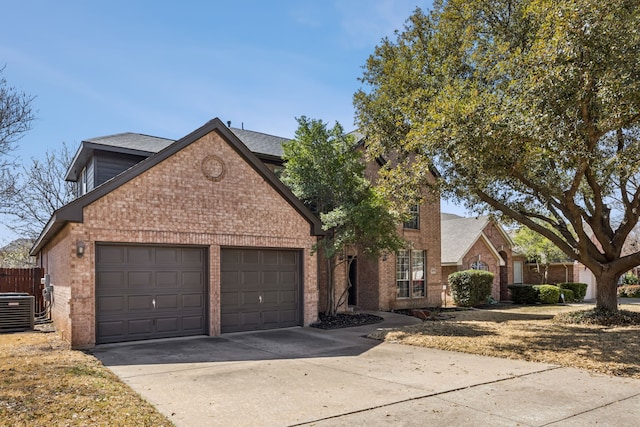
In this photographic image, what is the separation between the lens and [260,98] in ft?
49.8

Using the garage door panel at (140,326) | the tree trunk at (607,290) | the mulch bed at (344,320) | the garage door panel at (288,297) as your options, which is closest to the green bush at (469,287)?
the tree trunk at (607,290)

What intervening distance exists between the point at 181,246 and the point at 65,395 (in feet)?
19.5

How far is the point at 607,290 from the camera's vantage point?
634 inches

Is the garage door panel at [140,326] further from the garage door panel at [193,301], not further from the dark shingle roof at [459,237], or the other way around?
the dark shingle roof at [459,237]

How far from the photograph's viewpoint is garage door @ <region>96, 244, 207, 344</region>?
10.9 meters

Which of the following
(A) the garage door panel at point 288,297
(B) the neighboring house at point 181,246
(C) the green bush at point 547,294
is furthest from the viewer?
(C) the green bush at point 547,294

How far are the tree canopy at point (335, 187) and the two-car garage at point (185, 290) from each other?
1.76 metres

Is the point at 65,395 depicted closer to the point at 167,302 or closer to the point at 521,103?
the point at 167,302

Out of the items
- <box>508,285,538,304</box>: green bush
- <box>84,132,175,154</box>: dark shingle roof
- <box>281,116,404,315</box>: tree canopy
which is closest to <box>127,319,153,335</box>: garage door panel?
<box>281,116,404,315</box>: tree canopy

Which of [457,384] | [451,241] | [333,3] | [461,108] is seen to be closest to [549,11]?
[461,108]

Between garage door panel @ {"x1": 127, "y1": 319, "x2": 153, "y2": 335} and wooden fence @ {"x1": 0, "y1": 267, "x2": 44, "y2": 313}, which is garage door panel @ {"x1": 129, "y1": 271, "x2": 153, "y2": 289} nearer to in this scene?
garage door panel @ {"x1": 127, "y1": 319, "x2": 153, "y2": 335}

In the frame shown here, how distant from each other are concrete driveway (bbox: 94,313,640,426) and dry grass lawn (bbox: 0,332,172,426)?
0.32 m

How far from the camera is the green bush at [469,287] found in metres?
22.6

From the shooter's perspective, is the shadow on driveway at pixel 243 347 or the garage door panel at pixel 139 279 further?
the garage door panel at pixel 139 279
